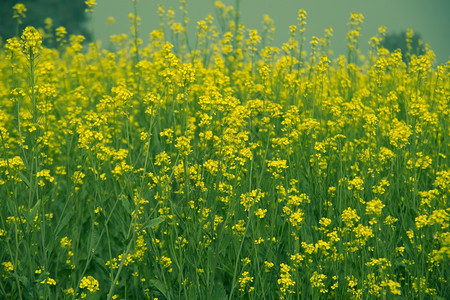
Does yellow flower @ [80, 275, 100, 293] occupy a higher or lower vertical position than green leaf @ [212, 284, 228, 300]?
higher

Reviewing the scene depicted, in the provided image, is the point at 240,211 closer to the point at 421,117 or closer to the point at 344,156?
the point at 344,156

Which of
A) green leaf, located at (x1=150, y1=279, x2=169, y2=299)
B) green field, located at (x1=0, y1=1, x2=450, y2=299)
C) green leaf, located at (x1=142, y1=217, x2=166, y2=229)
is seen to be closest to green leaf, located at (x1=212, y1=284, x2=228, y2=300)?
green field, located at (x1=0, y1=1, x2=450, y2=299)

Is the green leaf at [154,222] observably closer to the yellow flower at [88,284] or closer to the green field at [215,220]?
the green field at [215,220]

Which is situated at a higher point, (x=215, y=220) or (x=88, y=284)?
(x=215, y=220)

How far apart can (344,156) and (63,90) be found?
358 centimetres

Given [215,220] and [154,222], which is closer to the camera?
[154,222]

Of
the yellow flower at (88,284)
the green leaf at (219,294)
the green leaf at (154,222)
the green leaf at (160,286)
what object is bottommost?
the green leaf at (219,294)

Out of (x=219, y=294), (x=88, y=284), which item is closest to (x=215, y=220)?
(x=219, y=294)

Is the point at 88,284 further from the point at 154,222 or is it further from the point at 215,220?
the point at 215,220

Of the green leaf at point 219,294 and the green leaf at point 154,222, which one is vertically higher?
the green leaf at point 154,222

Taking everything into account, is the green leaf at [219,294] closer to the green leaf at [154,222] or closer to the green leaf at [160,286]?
the green leaf at [160,286]

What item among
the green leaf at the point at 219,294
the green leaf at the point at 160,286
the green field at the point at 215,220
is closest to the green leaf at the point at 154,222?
the green field at the point at 215,220

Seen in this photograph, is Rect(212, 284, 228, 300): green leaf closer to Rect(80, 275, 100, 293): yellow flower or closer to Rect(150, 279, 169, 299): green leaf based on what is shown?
Rect(150, 279, 169, 299): green leaf

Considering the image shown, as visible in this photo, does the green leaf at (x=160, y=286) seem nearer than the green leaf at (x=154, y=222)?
No
